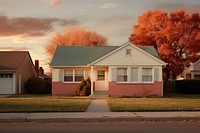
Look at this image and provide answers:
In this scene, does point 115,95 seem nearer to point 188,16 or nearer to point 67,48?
point 67,48

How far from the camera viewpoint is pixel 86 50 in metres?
41.1

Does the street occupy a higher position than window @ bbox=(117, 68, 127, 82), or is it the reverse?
window @ bbox=(117, 68, 127, 82)

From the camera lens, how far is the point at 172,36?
48406 mm

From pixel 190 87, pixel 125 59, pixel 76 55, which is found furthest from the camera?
pixel 190 87

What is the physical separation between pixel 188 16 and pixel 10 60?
23.8 meters

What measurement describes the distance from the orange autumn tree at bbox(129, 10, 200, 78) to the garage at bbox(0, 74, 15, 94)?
18.2 m

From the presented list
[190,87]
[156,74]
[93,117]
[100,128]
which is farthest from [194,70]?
[100,128]

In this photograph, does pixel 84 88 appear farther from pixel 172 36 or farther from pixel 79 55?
pixel 172 36

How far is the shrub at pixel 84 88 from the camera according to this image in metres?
35.3

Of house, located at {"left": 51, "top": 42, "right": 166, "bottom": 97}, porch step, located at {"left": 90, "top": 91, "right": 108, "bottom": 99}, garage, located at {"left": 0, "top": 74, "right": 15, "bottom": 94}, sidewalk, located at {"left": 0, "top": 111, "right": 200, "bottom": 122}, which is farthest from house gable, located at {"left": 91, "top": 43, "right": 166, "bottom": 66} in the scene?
sidewalk, located at {"left": 0, "top": 111, "right": 200, "bottom": 122}

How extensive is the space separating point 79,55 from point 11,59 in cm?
881

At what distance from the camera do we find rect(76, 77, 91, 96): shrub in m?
35.3

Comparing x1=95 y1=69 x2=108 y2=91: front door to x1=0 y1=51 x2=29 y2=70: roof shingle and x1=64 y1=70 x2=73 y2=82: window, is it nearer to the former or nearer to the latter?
x1=64 y1=70 x2=73 y2=82: window


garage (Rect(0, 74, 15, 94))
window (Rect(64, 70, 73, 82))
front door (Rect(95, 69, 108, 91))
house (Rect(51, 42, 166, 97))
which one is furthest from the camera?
garage (Rect(0, 74, 15, 94))
